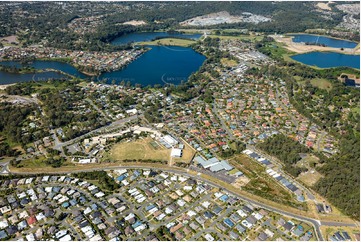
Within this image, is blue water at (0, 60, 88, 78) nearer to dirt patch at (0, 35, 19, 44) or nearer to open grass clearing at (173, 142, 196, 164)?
dirt patch at (0, 35, 19, 44)

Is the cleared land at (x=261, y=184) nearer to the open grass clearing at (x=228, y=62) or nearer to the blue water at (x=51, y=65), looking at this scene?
the open grass clearing at (x=228, y=62)

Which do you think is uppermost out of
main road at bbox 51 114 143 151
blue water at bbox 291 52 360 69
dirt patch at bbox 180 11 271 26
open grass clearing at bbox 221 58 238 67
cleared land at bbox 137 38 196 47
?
dirt patch at bbox 180 11 271 26

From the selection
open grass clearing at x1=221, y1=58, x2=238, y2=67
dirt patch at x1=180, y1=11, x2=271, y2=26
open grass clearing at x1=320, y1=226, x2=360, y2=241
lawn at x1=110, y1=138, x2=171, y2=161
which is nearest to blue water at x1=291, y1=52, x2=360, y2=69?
open grass clearing at x1=221, y1=58, x2=238, y2=67

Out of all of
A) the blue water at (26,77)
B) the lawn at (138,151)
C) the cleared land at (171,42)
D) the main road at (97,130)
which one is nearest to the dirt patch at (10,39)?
the blue water at (26,77)

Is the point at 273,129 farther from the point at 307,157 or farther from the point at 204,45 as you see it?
the point at 204,45

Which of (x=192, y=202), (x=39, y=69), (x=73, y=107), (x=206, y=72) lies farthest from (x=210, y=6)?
(x=192, y=202)

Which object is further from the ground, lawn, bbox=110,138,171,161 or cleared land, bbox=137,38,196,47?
cleared land, bbox=137,38,196,47

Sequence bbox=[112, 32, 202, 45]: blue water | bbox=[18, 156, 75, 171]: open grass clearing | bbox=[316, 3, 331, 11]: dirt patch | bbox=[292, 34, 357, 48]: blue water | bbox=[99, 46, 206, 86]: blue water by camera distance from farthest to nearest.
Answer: bbox=[316, 3, 331, 11]: dirt patch
bbox=[112, 32, 202, 45]: blue water
bbox=[292, 34, 357, 48]: blue water
bbox=[99, 46, 206, 86]: blue water
bbox=[18, 156, 75, 171]: open grass clearing
